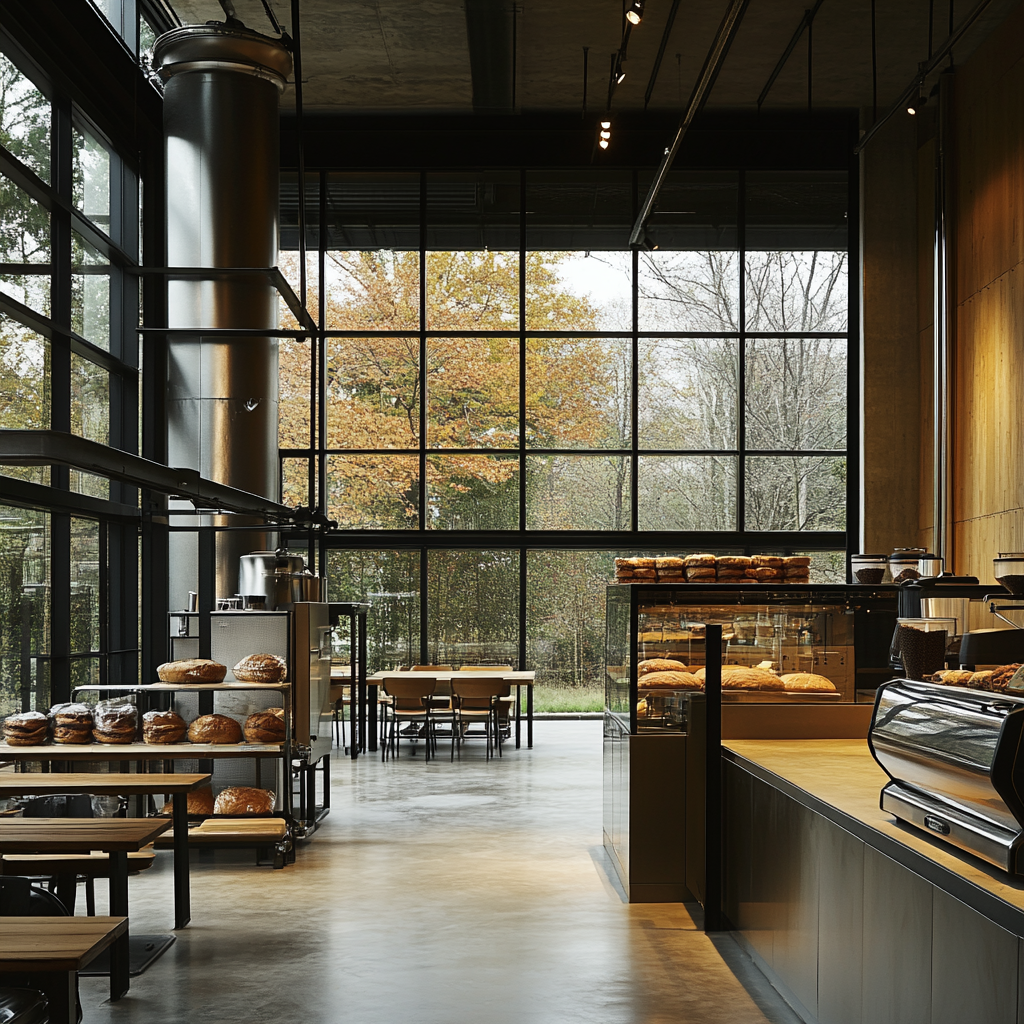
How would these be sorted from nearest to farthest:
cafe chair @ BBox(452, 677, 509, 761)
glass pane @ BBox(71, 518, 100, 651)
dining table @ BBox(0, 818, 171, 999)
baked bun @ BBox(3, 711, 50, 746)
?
dining table @ BBox(0, 818, 171, 999), baked bun @ BBox(3, 711, 50, 746), glass pane @ BBox(71, 518, 100, 651), cafe chair @ BBox(452, 677, 509, 761)

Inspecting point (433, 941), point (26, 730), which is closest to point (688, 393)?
point (26, 730)

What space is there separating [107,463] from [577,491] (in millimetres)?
9554

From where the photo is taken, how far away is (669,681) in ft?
18.4

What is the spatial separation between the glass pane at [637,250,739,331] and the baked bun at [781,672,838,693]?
27.6ft

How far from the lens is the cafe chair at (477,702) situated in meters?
10.8

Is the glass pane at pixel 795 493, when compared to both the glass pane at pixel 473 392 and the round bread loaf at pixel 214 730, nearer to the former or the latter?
the glass pane at pixel 473 392

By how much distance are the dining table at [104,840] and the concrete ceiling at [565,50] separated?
8.02 metres

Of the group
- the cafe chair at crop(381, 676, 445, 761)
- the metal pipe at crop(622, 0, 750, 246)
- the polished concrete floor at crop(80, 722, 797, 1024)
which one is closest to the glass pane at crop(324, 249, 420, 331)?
the metal pipe at crop(622, 0, 750, 246)

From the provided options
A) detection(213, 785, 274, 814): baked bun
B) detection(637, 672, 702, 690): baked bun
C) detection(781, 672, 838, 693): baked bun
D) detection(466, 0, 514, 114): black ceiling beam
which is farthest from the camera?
detection(466, 0, 514, 114): black ceiling beam

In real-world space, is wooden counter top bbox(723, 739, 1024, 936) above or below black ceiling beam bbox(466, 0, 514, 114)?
below

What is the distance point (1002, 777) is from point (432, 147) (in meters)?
11.9

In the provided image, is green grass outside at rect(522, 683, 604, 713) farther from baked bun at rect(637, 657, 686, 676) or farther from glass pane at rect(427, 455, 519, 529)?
baked bun at rect(637, 657, 686, 676)

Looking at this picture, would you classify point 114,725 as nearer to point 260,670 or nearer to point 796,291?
point 260,670

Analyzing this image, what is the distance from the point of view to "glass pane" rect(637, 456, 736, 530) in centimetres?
1310
